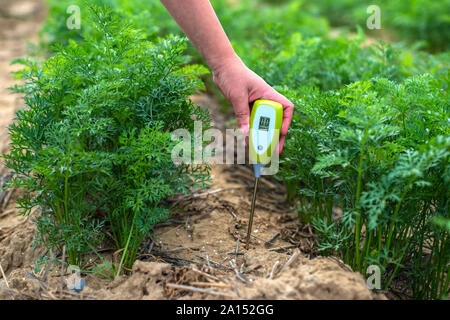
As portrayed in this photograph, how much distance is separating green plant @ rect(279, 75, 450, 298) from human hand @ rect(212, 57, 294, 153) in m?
0.14

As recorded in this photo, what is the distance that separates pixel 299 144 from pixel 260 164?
0.26 metres

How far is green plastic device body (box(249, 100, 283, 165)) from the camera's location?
2.03 m

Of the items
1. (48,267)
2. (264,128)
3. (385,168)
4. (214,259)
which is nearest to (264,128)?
(264,128)

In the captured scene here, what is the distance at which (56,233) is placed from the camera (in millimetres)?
2059

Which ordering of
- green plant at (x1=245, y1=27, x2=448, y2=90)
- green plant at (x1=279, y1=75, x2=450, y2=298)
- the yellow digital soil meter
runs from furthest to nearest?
green plant at (x1=245, y1=27, x2=448, y2=90) → the yellow digital soil meter → green plant at (x1=279, y1=75, x2=450, y2=298)

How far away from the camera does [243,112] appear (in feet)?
6.93

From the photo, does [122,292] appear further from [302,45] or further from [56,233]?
[302,45]

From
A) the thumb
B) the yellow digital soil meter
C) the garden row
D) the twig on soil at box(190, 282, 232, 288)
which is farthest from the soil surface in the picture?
the thumb

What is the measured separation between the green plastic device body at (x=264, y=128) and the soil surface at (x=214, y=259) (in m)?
0.53

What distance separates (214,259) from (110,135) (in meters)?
0.87

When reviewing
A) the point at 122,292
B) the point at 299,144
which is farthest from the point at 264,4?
the point at 122,292

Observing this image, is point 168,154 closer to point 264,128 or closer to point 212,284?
point 264,128

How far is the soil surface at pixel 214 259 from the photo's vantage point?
5.87 ft

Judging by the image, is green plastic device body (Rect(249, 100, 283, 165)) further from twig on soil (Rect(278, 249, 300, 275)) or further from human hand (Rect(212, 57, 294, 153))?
twig on soil (Rect(278, 249, 300, 275))
